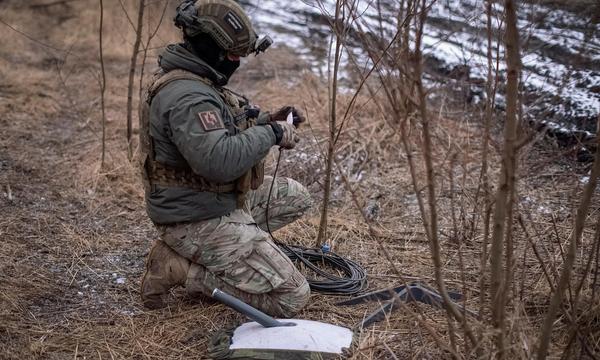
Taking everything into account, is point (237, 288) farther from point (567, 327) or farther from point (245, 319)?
point (567, 327)

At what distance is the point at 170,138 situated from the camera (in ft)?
10.1

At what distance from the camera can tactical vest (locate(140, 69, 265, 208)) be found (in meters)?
3.10

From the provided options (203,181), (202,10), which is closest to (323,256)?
(203,181)

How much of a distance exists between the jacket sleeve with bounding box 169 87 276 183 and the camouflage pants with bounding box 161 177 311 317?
0.31m

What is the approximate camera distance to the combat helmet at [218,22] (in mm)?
3004

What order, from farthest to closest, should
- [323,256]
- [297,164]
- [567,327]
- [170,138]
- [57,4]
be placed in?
1. [57,4]
2. [297,164]
3. [323,256]
4. [170,138]
5. [567,327]

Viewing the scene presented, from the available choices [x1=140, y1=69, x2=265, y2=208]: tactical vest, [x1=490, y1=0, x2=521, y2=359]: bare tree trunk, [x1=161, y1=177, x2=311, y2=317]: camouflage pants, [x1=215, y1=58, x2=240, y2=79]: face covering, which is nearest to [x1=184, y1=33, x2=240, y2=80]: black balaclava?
[x1=215, y1=58, x2=240, y2=79]: face covering

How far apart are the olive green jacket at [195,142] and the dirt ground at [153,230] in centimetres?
57

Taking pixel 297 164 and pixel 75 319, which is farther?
pixel 297 164

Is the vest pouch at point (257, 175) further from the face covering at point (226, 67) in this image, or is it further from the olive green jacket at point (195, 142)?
the face covering at point (226, 67)

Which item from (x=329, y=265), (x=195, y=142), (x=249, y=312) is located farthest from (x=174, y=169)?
(x=329, y=265)

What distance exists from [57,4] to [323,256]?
8.16 metres

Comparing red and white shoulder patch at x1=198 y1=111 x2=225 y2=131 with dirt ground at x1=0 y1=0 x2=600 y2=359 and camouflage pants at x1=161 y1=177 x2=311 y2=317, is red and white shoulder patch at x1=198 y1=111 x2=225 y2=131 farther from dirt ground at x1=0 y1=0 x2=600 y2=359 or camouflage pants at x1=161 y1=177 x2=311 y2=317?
dirt ground at x1=0 y1=0 x2=600 y2=359

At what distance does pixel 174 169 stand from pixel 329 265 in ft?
4.19
